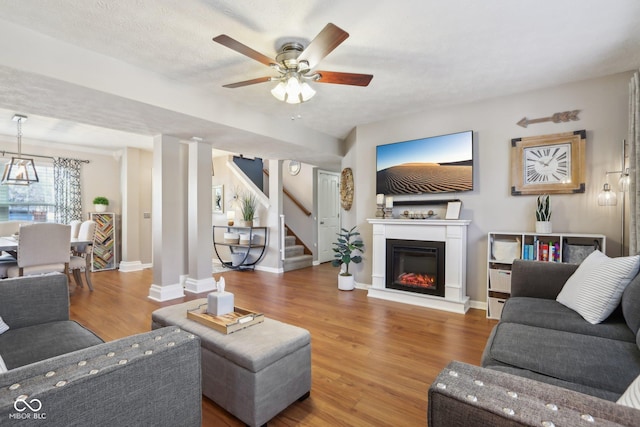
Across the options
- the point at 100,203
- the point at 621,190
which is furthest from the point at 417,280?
the point at 100,203

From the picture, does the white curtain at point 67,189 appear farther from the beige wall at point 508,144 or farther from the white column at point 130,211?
the beige wall at point 508,144

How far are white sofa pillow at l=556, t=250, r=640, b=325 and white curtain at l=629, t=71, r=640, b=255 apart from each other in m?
0.89

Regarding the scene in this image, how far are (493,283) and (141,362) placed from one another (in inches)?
133

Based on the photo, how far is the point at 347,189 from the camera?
498 centimetres

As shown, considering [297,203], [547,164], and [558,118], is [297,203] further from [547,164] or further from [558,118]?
[558,118]

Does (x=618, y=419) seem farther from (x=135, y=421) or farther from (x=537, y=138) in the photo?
(x=537, y=138)

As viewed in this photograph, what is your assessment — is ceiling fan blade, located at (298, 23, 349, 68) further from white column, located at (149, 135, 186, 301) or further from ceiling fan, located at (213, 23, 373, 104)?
white column, located at (149, 135, 186, 301)

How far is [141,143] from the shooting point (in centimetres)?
569

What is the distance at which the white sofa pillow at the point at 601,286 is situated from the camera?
1.73 meters

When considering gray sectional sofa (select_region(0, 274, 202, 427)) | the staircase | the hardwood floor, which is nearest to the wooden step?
the staircase

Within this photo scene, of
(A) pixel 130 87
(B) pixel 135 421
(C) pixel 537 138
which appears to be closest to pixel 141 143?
(A) pixel 130 87

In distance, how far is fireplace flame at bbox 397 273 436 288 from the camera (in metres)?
3.82

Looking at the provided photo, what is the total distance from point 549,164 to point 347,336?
277 centimetres

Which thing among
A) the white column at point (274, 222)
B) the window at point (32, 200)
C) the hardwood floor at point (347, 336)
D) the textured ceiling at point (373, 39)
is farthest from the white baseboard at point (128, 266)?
the textured ceiling at point (373, 39)
